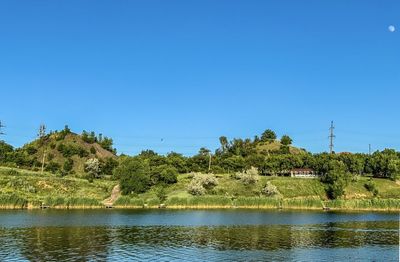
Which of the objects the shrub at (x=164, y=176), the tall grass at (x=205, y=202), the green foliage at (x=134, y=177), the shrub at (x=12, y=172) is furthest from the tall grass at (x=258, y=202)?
the shrub at (x=12, y=172)

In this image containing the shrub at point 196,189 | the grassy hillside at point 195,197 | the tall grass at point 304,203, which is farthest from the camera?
the shrub at point 196,189

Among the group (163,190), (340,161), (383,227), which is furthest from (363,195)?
(383,227)

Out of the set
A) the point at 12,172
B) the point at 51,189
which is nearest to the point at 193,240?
the point at 51,189

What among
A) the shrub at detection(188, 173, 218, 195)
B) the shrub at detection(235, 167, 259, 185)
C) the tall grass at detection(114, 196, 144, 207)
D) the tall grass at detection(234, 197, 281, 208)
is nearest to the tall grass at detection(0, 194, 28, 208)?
the tall grass at detection(114, 196, 144, 207)

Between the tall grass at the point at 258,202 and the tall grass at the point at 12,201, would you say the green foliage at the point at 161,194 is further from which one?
the tall grass at the point at 12,201

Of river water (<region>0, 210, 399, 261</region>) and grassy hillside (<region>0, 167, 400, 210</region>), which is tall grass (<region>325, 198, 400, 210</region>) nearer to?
grassy hillside (<region>0, 167, 400, 210</region>)

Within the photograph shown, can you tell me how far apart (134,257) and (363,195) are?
13729 cm

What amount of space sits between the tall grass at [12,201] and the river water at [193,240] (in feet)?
105

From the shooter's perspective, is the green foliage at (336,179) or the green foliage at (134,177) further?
the green foliage at (336,179)

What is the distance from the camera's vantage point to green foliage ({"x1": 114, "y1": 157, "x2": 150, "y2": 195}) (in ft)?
528

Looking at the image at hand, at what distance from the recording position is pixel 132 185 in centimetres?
16075

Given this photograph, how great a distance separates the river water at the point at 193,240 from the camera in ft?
164

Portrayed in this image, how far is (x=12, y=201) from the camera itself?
122 metres

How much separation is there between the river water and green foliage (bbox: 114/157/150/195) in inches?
2788
